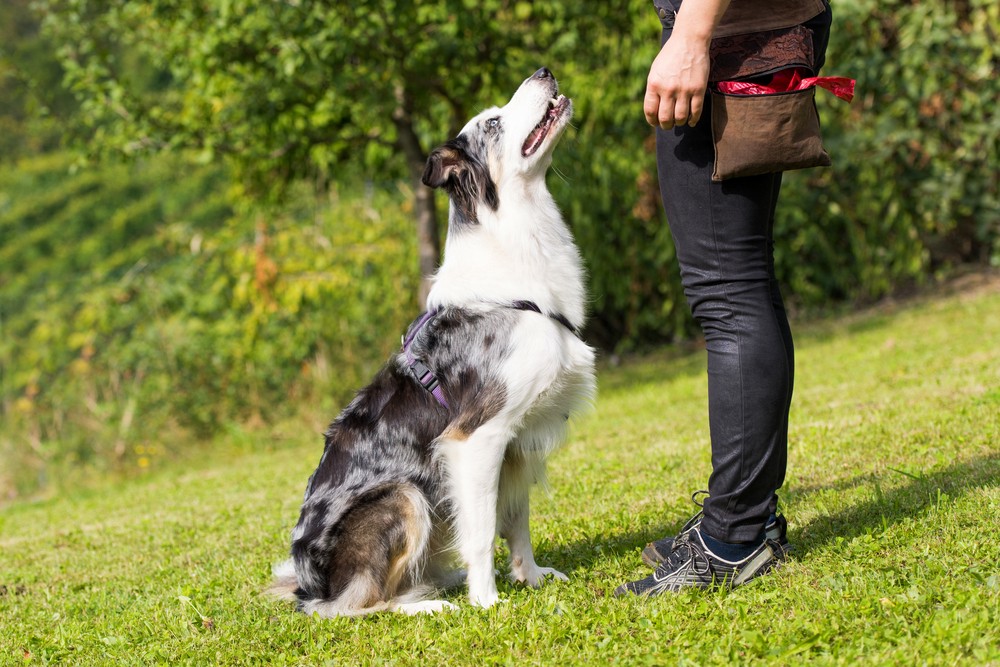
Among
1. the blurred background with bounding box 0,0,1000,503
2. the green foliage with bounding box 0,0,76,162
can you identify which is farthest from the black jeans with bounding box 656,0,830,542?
the green foliage with bounding box 0,0,76,162

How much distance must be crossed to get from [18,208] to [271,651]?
25.1 meters

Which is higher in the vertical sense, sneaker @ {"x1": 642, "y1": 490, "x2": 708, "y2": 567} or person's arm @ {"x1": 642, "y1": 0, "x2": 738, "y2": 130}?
person's arm @ {"x1": 642, "y1": 0, "x2": 738, "y2": 130}

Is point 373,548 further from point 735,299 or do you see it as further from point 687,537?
point 735,299

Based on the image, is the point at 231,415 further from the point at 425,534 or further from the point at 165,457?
the point at 425,534

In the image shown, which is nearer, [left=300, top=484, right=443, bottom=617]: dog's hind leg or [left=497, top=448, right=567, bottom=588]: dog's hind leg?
[left=300, top=484, right=443, bottom=617]: dog's hind leg

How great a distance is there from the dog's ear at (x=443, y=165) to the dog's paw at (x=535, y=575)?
1395 mm

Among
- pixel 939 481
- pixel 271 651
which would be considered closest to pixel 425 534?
pixel 271 651

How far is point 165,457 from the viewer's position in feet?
28.3

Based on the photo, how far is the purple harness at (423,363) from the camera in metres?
3.26

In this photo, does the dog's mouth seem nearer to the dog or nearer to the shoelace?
the dog

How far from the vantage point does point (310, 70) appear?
281 inches

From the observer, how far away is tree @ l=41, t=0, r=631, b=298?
7094mm

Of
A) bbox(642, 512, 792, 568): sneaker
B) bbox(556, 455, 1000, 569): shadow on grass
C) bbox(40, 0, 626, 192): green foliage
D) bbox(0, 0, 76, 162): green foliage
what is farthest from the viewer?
bbox(0, 0, 76, 162): green foliage

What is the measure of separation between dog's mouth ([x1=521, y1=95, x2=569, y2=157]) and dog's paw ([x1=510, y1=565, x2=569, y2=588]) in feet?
4.79
